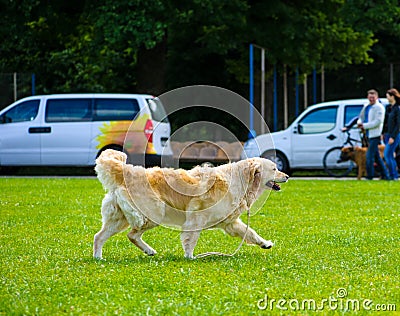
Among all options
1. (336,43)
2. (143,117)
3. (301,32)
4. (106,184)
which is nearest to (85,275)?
(106,184)

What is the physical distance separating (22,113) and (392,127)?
9389mm

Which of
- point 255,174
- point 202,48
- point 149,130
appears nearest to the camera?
point 255,174

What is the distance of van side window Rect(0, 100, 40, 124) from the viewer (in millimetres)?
21766

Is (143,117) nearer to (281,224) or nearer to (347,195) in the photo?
(347,195)

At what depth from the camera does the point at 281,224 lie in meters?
11.7

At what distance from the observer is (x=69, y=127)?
21406 millimetres

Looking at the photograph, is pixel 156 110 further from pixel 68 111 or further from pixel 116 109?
pixel 68 111

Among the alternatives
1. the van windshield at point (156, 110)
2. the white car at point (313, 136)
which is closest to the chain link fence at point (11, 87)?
the van windshield at point (156, 110)

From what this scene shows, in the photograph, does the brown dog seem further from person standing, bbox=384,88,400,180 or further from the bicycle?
person standing, bbox=384,88,400,180

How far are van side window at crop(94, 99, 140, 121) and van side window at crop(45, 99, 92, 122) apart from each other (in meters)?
0.26

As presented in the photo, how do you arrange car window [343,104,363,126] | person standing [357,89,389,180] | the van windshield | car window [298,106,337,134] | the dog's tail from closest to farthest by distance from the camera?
the dog's tail < person standing [357,89,389,180] < the van windshield < car window [343,104,363,126] < car window [298,106,337,134]

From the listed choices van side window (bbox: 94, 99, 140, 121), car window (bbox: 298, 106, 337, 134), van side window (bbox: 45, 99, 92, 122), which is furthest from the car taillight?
car window (bbox: 298, 106, 337, 134)

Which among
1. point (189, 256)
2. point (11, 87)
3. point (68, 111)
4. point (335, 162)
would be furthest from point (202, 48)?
point (189, 256)

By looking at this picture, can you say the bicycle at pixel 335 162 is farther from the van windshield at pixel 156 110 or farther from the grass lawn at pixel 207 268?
the grass lawn at pixel 207 268
